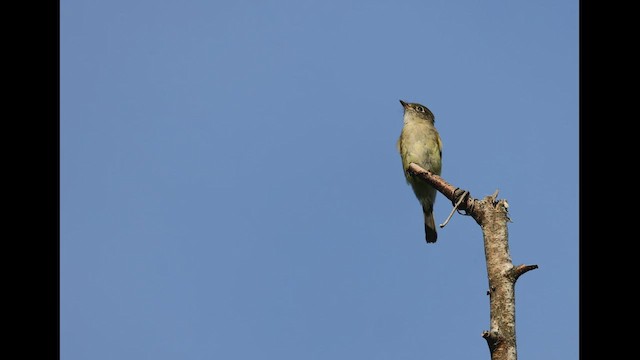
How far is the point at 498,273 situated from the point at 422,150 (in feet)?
25.9

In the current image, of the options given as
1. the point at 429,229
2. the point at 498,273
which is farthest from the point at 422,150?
the point at 498,273

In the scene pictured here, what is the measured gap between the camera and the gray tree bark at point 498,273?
166 inches

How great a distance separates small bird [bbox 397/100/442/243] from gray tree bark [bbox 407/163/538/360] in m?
6.88

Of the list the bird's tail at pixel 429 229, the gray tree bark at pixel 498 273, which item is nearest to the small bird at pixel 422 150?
the bird's tail at pixel 429 229

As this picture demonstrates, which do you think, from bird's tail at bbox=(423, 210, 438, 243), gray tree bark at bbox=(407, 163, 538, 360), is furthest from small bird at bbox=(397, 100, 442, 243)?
gray tree bark at bbox=(407, 163, 538, 360)

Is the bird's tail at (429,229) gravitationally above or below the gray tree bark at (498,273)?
above

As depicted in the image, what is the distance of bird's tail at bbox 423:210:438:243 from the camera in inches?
509

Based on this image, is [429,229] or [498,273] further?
[429,229]

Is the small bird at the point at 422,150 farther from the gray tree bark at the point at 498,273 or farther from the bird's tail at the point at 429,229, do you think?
the gray tree bark at the point at 498,273

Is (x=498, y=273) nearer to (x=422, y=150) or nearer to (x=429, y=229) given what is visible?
(x=422, y=150)

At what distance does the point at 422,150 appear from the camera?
12320 mm
